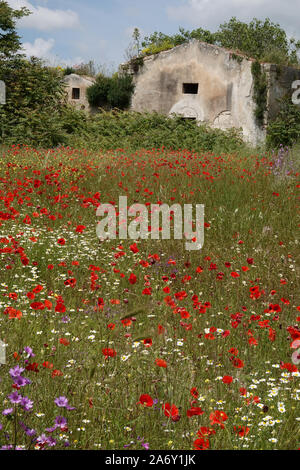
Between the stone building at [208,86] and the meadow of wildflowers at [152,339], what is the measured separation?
1375 cm

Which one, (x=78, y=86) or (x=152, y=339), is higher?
(x=78, y=86)

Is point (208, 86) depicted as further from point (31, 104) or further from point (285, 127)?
point (31, 104)

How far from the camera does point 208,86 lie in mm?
21391

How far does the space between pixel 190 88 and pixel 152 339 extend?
20690 millimetres

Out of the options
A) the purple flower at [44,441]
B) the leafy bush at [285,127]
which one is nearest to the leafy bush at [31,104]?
the leafy bush at [285,127]

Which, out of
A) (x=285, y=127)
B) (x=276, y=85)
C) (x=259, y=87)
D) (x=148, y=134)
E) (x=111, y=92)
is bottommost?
(x=148, y=134)

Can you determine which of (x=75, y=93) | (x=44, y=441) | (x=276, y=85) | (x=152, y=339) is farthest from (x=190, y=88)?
(x=44, y=441)

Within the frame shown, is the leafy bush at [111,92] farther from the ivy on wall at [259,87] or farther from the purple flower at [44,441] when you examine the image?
the purple flower at [44,441]

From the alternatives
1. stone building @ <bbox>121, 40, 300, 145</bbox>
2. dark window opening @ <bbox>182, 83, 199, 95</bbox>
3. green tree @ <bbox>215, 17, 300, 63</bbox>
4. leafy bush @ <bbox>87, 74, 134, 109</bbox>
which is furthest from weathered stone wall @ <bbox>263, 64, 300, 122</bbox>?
green tree @ <bbox>215, 17, 300, 63</bbox>

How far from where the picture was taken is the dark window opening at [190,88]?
72.7ft

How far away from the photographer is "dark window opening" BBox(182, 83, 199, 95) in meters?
22.2

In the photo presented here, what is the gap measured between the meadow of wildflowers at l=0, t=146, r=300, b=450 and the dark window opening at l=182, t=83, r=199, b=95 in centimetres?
1580

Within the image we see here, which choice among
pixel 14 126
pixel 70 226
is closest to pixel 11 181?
pixel 70 226

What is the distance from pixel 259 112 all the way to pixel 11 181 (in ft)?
45.5
